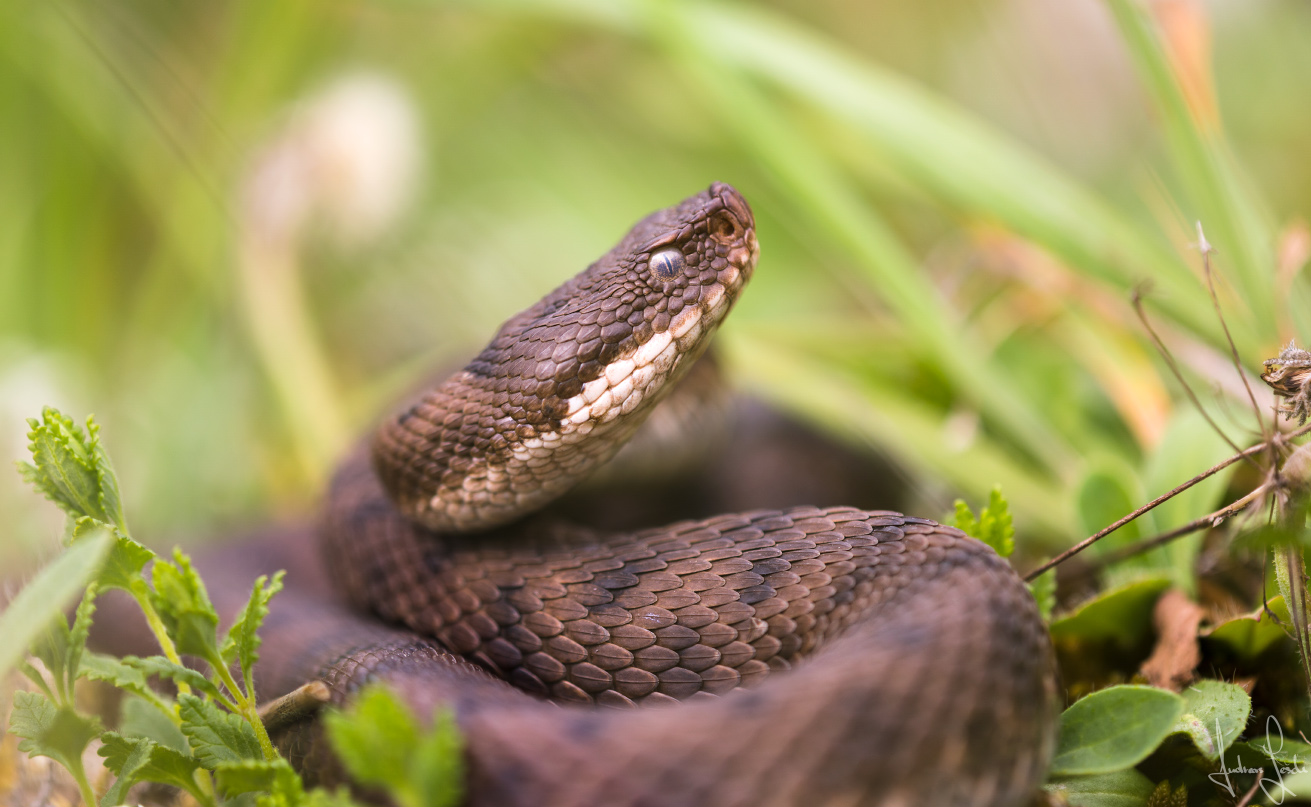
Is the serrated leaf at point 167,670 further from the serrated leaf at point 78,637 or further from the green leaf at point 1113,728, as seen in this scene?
the green leaf at point 1113,728

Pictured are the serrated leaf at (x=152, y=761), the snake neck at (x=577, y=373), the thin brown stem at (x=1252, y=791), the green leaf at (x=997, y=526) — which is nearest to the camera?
the thin brown stem at (x=1252, y=791)

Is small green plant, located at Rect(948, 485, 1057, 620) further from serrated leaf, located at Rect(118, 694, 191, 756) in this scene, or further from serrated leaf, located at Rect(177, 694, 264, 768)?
serrated leaf, located at Rect(118, 694, 191, 756)

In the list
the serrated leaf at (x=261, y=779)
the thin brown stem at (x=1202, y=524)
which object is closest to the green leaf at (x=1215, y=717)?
the thin brown stem at (x=1202, y=524)

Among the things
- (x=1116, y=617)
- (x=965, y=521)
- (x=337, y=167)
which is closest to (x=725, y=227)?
(x=965, y=521)

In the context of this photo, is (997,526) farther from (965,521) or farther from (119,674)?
(119,674)

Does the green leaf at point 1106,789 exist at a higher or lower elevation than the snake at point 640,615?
lower
